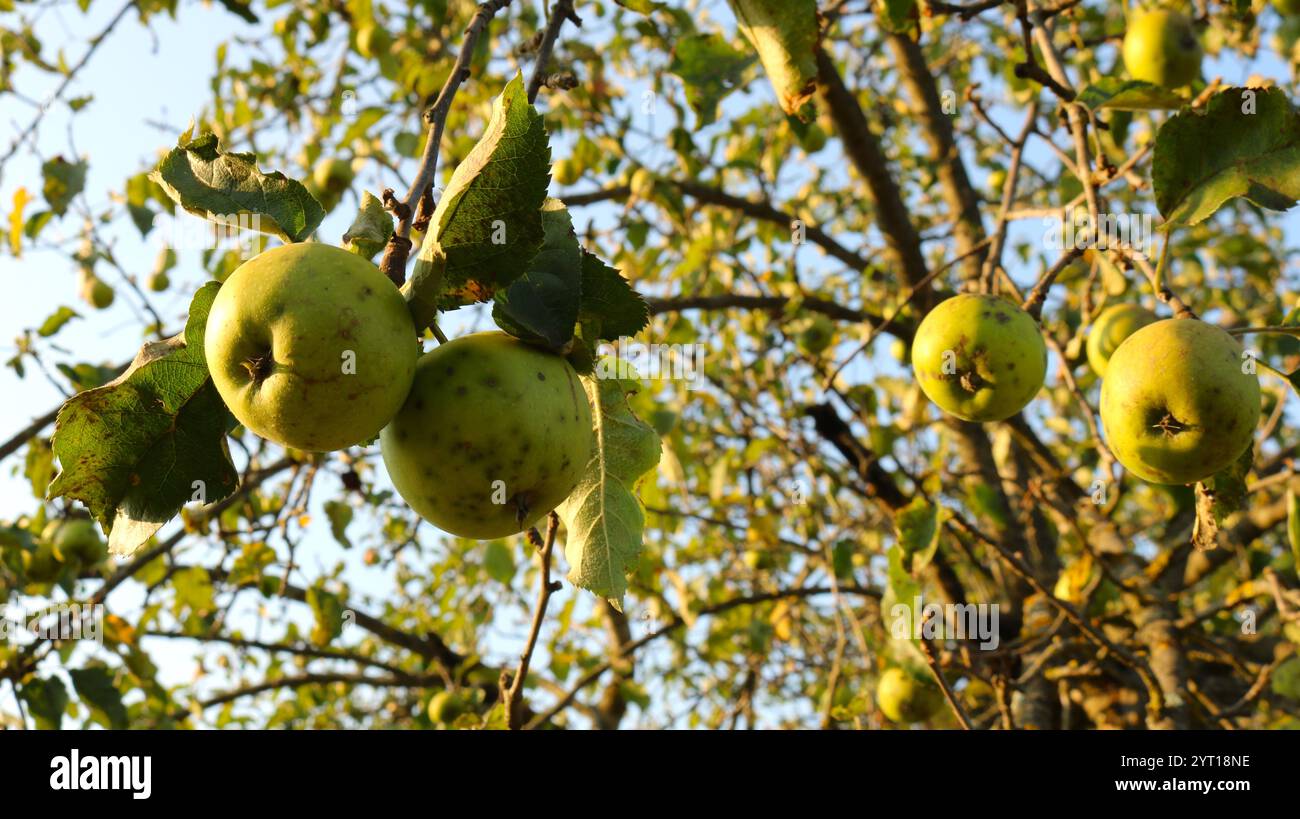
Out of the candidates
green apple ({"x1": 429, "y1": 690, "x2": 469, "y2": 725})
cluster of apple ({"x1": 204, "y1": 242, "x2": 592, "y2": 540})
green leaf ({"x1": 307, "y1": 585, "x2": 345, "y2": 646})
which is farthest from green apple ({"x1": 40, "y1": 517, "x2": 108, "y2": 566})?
cluster of apple ({"x1": 204, "y1": 242, "x2": 592, "y2": 540})

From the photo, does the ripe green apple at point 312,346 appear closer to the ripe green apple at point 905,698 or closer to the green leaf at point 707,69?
the green leaf at point 707,69

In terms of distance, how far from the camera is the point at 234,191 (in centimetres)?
141

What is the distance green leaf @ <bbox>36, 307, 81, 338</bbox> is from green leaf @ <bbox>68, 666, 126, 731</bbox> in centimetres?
140

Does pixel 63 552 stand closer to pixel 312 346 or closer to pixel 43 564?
pixel 43 564

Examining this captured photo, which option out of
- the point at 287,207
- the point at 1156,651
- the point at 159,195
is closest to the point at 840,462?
the point at 1156,651

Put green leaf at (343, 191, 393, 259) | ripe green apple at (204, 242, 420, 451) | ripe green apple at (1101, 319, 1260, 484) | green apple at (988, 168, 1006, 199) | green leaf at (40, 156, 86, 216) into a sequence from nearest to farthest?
ripe green apple at (204, 242, 420, 451) < green leaf at (343, 191, 393, 259) < ripe green apple at (1101, 319, 1260, 484) < green leaf at (40, 156, 86, 216) < green apple at (988, 168, 1006, 199)

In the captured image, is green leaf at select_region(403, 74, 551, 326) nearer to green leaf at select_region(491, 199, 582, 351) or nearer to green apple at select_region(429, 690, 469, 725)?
green leaf at select_region(491, 199, 582, 351)

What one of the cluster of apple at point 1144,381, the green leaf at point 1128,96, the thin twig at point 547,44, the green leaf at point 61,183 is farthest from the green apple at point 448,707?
the green leaf at point 1128,96

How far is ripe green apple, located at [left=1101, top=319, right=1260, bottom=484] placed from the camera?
67.3 inches

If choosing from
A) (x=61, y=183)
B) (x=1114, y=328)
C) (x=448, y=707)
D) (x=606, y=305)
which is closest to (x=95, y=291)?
(x=61, y=183)

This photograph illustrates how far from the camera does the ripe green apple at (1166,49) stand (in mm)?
3205

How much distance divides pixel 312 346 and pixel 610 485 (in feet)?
2.02
